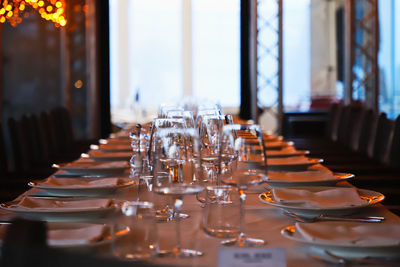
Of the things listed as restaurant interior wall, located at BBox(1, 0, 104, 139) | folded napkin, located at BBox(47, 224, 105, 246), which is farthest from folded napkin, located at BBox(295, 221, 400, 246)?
restaurant interior wall, located at BBox(1, 0, 104, 139)

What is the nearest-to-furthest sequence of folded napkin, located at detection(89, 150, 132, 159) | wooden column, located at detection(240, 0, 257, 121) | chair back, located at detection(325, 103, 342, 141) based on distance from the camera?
folded napkin, located at detection(89, 150, 132, 159)
chair back, located at detection(325, 103, 342, 141)
wooden column, located at detection(240, 0, 257, 121)

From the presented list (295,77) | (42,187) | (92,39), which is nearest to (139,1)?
(295,77)

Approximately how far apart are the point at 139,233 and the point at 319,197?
69cm

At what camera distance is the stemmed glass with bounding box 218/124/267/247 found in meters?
1.28

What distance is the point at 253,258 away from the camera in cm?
109

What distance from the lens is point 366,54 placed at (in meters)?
8.42

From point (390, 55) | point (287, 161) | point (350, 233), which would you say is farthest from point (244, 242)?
point (390, 55)

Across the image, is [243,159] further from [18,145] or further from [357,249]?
[18,145]

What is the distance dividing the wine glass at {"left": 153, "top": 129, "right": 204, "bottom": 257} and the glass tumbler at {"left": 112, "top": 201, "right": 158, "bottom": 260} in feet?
0.20

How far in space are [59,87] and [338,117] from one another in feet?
15.4

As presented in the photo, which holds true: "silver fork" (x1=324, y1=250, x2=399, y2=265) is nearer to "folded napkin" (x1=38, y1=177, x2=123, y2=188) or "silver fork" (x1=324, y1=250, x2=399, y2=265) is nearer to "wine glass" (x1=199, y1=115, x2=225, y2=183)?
"wine glass" (x1=199, y1=115, x2=225, y2=183)

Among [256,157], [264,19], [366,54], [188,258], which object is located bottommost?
[188,258]

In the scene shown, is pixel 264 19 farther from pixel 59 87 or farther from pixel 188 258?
pixel 188 258

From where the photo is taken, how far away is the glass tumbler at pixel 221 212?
4.45ft
